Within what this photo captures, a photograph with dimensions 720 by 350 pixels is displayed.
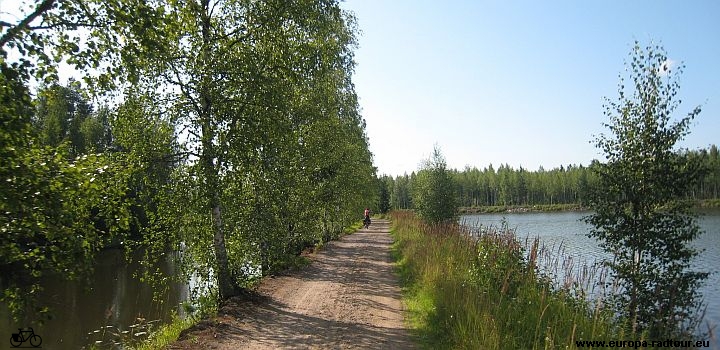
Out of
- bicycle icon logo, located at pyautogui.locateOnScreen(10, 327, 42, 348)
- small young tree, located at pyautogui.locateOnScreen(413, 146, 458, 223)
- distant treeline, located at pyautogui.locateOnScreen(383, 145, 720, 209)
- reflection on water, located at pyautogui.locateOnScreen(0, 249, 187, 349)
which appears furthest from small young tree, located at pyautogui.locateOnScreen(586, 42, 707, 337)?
distant treeline, located at pyautogui.locateOnScreen(383, 145, 720, 209)

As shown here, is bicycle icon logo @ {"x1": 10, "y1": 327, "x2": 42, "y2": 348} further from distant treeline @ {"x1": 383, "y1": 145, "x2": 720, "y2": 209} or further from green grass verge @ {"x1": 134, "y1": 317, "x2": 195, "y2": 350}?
distant treeline @ {"x1": 383, "y1": 145, "x2": 720, "y2": 209}

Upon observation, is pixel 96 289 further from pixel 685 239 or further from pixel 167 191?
pixel 685 239

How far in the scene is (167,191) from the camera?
9984 millimetres

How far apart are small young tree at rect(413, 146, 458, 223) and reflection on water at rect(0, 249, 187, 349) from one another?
1529cm

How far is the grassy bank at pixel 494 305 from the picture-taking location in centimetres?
660

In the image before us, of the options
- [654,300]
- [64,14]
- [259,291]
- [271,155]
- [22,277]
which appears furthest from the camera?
[259,291]

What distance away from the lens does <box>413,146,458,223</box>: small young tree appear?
28594mm

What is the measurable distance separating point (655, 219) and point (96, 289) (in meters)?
21.3

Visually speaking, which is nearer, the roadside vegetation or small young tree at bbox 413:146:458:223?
the roadside vegetation

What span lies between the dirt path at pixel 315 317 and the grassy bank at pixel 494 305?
65 centimetres

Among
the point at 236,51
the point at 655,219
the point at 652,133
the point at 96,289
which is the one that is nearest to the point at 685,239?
the point at 655,219

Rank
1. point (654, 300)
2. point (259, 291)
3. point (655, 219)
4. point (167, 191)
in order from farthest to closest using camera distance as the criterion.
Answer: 1. point (259, 291)
2. point (167, 191)
3. point (655, 219)
4. point (654, 300)

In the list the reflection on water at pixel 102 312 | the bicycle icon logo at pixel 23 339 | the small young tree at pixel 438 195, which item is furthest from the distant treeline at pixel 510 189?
the bicycle icon logo at pixel 23 339

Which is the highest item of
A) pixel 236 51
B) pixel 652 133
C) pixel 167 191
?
pixel 236 51
